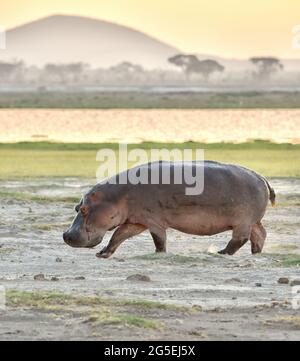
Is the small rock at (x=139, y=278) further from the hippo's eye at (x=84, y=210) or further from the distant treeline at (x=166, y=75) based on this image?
the distant treeline at (x=166, y=75)

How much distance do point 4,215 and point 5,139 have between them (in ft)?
69.6

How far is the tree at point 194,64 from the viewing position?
10826 cm

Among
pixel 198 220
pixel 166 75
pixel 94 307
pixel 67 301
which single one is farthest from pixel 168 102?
pixel 166 75

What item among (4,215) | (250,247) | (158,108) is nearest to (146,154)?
(4,215)

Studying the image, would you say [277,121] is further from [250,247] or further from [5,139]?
[250,247]

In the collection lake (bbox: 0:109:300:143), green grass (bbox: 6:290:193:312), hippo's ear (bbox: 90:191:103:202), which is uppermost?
hippo's ear (bbox: 90:191:103:202)

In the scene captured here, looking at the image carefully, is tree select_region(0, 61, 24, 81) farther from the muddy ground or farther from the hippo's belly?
the hippo's belly

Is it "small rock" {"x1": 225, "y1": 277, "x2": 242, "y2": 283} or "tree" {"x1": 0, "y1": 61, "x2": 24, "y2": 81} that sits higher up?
"small rock" {"x1": 225, "y1": 277, "x2": 242, "y2": 283}

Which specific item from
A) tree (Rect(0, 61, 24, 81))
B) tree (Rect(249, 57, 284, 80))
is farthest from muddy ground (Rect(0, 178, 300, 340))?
tree (Rect(0, 61, 24, 81))

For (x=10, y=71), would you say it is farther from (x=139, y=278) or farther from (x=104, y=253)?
(x=139, y=278)

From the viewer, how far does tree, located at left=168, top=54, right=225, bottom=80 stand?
10826 cm

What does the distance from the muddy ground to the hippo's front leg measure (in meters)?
0.13

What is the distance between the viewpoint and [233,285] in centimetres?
984

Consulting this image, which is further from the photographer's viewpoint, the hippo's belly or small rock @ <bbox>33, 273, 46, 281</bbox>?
the hippo's belly
